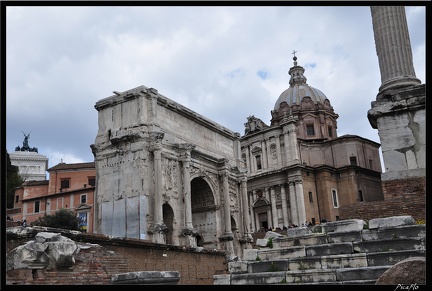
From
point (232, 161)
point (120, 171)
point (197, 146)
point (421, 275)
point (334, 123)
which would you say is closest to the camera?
point (421, 275)

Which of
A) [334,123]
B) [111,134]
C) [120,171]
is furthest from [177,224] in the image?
[334,123]

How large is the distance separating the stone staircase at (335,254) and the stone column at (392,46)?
349 cm

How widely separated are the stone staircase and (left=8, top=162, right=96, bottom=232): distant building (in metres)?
36.3

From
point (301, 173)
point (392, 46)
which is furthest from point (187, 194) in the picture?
point (392, 46)

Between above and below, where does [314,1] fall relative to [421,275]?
above

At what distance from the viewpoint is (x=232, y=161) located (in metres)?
33.8

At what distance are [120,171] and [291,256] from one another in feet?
58.7

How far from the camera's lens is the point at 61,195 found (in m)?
46.9

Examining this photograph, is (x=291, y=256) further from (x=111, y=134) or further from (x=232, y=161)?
(x=232, y=161)

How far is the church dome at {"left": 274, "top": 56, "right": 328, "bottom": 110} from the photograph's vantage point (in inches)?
2099

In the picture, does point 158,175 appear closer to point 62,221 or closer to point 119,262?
point 119,262

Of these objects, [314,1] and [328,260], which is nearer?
[314,1]

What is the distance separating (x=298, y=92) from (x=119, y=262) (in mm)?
45824

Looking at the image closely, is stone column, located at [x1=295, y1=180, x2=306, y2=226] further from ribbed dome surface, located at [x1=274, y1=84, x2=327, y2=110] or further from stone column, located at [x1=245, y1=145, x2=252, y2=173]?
ribbed dome surface, located at [x1=274, y1=84, x2=327, y2=110]
